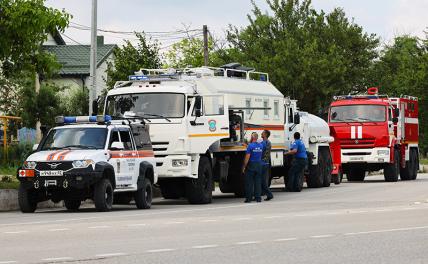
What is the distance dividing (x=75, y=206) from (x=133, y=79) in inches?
165

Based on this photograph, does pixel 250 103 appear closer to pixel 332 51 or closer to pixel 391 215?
pixel 391 215

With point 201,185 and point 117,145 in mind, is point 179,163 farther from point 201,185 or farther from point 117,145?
point 117,145

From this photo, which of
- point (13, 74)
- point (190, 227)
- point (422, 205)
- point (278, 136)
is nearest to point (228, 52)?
point (278, 136)

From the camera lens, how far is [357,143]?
148ft

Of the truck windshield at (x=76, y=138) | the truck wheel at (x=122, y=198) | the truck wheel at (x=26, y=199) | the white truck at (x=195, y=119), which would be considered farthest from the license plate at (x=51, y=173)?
the white truck at (x=195, y=119)

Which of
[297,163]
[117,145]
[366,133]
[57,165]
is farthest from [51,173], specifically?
[366,133]

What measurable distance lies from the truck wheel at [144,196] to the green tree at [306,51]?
30904mm

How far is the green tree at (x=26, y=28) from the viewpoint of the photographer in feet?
94.4

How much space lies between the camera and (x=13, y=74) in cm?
3188

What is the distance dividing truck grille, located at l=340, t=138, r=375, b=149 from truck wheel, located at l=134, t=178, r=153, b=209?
17824 millimetres

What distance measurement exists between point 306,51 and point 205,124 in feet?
96.0

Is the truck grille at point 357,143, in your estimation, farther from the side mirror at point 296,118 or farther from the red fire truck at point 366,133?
the side mirror at point 296,118

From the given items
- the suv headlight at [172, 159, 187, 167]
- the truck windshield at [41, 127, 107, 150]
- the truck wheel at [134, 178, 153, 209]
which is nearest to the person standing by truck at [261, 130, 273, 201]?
the suv headlight at [172, 159, 187, 167]

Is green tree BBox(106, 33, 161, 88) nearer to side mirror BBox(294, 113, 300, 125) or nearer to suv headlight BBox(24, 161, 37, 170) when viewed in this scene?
side mirror BBox(294, 113, 300, 125)
